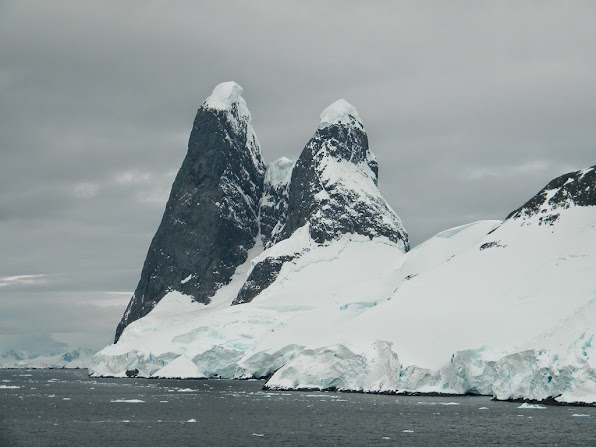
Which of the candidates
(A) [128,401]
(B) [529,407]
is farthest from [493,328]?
(A) [128,401]

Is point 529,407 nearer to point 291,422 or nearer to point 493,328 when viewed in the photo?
point 291,422

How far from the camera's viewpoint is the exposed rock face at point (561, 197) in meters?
158

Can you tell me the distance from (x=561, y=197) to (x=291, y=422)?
89551mm

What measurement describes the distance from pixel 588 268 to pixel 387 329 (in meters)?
32.9

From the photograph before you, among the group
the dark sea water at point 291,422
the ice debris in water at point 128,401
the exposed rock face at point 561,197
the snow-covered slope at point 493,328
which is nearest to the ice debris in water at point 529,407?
the dark sea water at point 291,422

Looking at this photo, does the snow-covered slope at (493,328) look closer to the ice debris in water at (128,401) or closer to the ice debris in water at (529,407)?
the ice debris in water at (529,407)

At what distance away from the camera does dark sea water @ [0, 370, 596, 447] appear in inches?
2940

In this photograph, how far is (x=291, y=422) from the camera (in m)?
90.4

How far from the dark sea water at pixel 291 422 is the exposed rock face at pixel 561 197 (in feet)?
169

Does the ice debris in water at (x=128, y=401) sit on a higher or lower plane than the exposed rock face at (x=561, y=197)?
lower

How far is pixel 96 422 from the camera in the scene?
91875 mm

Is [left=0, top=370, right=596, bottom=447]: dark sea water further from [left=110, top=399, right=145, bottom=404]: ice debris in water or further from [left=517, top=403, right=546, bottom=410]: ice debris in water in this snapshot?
[left=517, top=403, right=546, bottom=410]: ice debris in water

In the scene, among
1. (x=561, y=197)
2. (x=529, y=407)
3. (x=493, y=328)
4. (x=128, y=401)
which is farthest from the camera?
(x=561, y=197)

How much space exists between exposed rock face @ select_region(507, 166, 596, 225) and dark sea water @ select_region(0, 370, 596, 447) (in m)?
51.5
